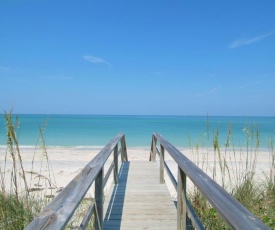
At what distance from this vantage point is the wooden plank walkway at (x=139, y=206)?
2.94 metres

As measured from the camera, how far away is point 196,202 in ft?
11.2

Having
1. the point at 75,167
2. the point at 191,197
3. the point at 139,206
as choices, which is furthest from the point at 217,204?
the point at 75,167

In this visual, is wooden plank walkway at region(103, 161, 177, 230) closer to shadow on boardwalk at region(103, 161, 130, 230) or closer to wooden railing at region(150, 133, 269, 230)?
shadow on boardwalk at region(103, 161, 130, 230)

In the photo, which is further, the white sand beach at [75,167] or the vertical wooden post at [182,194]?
the white sand beach at [75,167]

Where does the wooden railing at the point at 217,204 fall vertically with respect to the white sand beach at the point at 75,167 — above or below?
above

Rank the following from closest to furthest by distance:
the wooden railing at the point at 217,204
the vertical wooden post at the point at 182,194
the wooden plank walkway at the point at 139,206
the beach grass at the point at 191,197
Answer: the wooden railing at the point at 217,204 < the vertical wooden post at the point at 182,194 < the beach grass at the point at 191,197 < the wooden plank walkway at the point at 139,206

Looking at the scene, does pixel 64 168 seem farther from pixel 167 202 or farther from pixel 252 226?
pixel 252 226

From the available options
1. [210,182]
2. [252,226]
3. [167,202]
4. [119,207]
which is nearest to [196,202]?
[167,202]

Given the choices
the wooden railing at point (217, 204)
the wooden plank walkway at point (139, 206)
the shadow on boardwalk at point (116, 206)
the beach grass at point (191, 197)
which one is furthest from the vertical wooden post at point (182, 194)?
the shadow on boardwalk at point (116, 206)

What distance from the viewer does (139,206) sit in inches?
138

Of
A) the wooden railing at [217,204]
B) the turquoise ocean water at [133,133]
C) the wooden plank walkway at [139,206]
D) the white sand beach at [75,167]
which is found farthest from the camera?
the turquoise ocean water at [133,133]

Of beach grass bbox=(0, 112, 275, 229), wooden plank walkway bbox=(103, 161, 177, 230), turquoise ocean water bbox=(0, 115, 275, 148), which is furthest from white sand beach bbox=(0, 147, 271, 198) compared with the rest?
wooden plank walkway bbox=(103, 161, 177, 230)

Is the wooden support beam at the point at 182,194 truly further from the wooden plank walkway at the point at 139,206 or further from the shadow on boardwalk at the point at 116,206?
the shadow on boardwalk at the point at 116,206

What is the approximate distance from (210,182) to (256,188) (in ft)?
8.63
